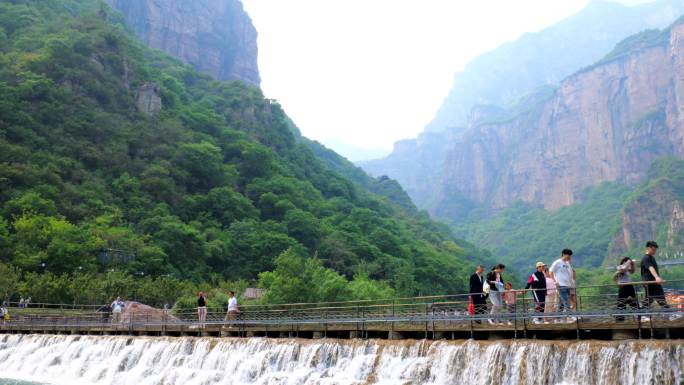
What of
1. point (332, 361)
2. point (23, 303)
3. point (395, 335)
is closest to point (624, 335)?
point (395, 335)

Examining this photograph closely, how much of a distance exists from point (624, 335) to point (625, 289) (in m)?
1.00

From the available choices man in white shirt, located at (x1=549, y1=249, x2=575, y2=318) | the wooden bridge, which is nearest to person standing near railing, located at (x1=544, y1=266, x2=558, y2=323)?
man in white shirt, located at (x1=549, y1=249, x2=575, y2=318)

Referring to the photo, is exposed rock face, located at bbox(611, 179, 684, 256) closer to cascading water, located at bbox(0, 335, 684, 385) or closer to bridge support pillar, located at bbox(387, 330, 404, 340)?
cascading water, located at bbox(0, 335, 684, 385)

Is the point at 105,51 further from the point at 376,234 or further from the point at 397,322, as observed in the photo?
the point at 397,322

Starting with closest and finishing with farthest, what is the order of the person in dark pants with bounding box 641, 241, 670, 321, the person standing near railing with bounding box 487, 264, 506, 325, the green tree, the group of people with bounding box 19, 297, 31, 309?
1. the person in dark pants with bounding box 641, 241, 670, 321
2. the person standing near railing with bounding box 487, 264, 506, 325
3. the group of people with bounding box 19, 297, 31, 309
4. the green tree

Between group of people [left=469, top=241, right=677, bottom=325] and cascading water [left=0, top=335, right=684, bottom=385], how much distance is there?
106cm

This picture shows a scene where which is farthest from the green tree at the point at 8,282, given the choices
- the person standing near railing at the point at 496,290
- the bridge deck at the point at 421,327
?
the person standing near railing at the point at 496,290

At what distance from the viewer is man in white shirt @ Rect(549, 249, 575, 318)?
14.5 metres

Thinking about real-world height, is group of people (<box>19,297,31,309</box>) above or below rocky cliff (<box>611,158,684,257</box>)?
below

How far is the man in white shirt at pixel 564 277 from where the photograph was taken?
569 inches

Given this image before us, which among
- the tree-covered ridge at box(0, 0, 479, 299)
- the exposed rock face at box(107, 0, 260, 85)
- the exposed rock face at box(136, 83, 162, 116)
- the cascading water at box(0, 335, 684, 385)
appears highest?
the exposed rock face at box(107, 0, 260, 85)

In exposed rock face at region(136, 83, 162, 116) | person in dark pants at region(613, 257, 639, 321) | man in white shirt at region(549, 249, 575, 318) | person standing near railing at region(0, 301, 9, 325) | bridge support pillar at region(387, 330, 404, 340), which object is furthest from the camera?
exposed rock face at region(136, 83, 162, 116)

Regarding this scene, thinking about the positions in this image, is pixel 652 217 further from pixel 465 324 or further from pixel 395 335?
pixel 465 324

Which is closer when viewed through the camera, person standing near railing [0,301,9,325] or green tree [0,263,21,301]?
person standing near railing [0,301,9,325]
